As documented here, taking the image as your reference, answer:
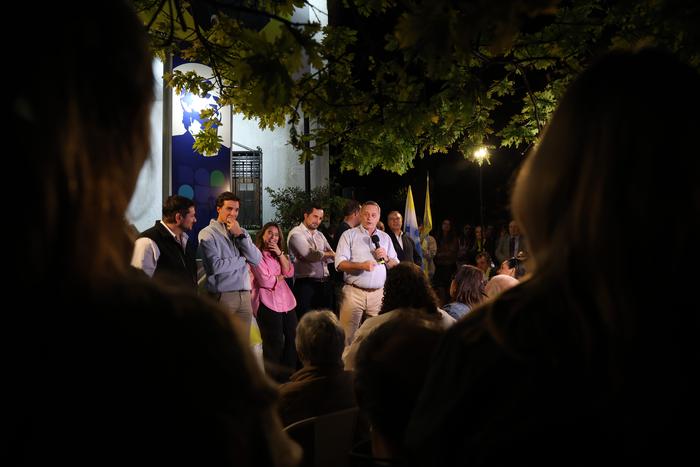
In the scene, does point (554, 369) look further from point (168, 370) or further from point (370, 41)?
point (370, 41)

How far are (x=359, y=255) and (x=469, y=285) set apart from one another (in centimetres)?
275

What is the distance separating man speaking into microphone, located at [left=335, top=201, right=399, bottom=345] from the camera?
794cm

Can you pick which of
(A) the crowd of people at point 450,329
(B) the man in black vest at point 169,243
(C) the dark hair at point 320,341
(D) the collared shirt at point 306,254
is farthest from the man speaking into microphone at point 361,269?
(A) the crowd of people at point 450,329

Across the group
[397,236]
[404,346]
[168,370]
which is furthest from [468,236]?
[168,370]

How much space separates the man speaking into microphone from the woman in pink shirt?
759 mm

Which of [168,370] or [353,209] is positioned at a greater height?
[353,209]

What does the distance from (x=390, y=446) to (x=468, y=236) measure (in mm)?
13335

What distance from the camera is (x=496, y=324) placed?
3.80 ft

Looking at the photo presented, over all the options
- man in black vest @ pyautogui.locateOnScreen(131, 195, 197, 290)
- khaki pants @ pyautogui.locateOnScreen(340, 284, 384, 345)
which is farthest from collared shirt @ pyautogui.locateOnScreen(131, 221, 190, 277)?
khaki pants @ pyautogui.locateOnScreen(340, 284, 384, 345)

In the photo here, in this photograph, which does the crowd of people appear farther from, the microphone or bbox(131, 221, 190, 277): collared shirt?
the microphone

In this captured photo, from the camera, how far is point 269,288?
7.43 metres

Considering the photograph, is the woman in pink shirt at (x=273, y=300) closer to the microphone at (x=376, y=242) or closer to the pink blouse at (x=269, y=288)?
the pink blouse at (x=269, y=288)

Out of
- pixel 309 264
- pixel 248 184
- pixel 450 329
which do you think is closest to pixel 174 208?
pixel 309 264

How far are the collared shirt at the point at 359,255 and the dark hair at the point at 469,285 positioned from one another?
248cm
